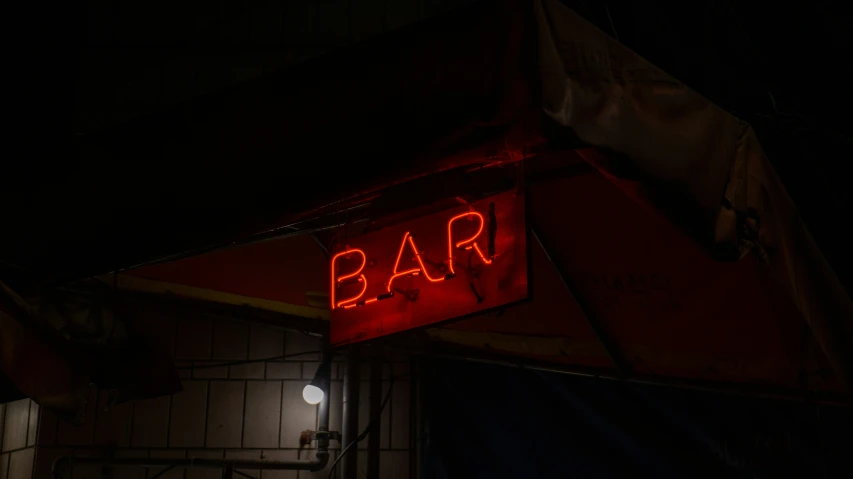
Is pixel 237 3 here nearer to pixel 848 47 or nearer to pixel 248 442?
pixel 248 442

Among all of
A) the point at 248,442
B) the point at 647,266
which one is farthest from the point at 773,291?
the point at 248,442

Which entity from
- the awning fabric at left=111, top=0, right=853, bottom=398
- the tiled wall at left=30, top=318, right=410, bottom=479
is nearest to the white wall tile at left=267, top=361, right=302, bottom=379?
the tiled wall at left=30, top=318, right=410, bottom=479

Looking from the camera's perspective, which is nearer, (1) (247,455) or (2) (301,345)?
(1) (247,455)

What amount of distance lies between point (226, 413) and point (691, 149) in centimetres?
602

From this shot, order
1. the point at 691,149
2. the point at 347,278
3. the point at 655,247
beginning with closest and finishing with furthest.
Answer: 1. the point at 691,149
2. the point at 347,278
3. the point at 655,247

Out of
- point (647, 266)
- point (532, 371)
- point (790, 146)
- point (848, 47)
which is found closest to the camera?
point (647, 266)

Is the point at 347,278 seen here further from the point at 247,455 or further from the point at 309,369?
the point at 247,455

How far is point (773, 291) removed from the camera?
3.60 metres

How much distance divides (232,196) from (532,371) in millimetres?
3371

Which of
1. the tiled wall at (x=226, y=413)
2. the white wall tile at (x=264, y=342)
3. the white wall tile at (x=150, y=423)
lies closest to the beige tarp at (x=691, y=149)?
the tiled wall at (x=226, y=413)

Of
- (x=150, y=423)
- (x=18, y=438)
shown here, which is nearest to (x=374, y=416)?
(x=150, y=423)

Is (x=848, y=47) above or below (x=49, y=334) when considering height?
above

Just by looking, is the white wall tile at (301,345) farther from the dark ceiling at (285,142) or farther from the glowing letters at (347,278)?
the glowing letters at (347,278)

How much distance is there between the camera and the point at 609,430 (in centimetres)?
577
